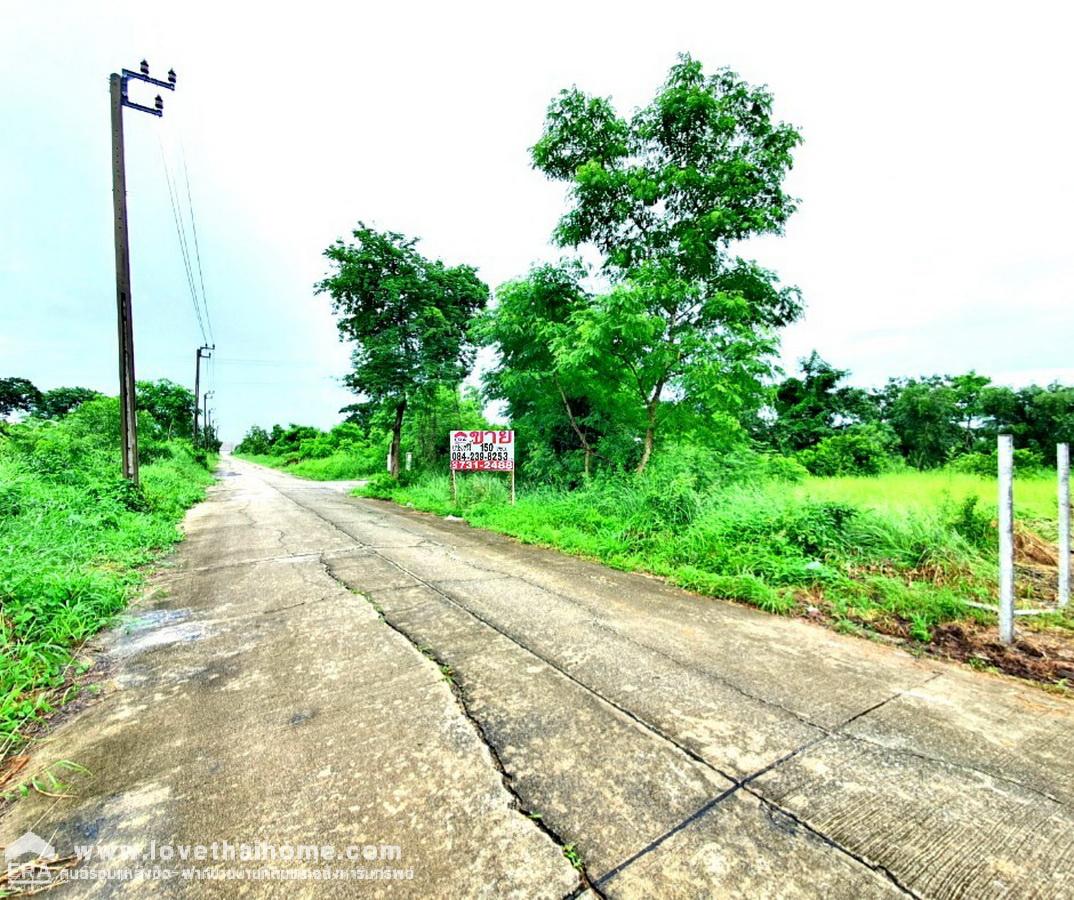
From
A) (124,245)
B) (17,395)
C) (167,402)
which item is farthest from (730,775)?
(17,395)

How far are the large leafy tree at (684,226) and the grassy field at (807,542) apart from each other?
1.71 meters

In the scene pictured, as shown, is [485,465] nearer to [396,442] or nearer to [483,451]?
[483,451]

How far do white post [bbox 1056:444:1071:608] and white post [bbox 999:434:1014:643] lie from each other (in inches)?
24.1

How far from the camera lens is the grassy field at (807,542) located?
141 inches

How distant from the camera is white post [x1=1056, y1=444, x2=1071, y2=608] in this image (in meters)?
3.11

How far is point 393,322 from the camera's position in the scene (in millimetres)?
14602

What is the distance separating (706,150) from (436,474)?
34.0 feet

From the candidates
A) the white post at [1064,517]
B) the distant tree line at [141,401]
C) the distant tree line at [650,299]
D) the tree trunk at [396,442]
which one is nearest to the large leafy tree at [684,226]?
the distant tree line at [650,299]

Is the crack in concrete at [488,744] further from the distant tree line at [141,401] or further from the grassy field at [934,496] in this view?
the distant tree line at [141,401]

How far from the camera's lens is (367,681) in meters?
2.45

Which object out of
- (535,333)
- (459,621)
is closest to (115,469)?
(535,333)

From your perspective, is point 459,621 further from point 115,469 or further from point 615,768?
point 115,469

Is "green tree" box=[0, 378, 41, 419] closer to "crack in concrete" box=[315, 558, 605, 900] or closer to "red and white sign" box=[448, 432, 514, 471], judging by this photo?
"red and white sign" box=[448, 432, 514, 471]

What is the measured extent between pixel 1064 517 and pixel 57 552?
28.9 feet
